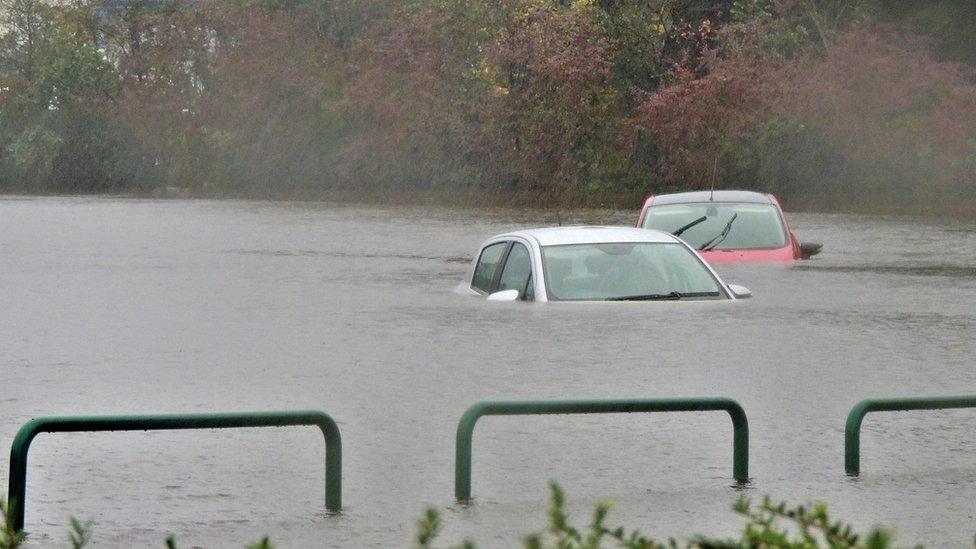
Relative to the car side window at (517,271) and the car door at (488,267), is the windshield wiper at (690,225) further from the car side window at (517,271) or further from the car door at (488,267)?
the car side window at (517,271)

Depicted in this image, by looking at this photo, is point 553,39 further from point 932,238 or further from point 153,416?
point 153,416

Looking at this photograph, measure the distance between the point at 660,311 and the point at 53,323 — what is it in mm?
6215

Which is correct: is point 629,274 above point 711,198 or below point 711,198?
below

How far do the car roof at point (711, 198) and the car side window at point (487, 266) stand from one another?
2.71 m

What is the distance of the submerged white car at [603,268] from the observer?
1622 cm

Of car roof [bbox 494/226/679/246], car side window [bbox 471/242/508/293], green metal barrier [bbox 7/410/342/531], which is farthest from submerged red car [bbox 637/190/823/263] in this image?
green metal barrier [bbox 7/410/342/531]

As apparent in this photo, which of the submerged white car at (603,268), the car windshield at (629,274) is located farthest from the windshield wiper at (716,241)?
the car windshield at (629,274)

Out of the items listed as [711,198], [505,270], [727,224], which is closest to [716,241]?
[727,224]

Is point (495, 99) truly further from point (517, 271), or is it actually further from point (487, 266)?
point (517, 271)

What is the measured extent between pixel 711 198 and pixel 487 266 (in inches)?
135

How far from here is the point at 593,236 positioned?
53.5ft

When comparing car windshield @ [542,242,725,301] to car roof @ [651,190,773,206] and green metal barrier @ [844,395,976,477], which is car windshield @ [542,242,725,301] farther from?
green metal barrier @ [844,395,976,477]

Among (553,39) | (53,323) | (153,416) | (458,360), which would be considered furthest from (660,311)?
(553,39)

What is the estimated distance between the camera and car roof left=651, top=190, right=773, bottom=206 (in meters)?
20.3
